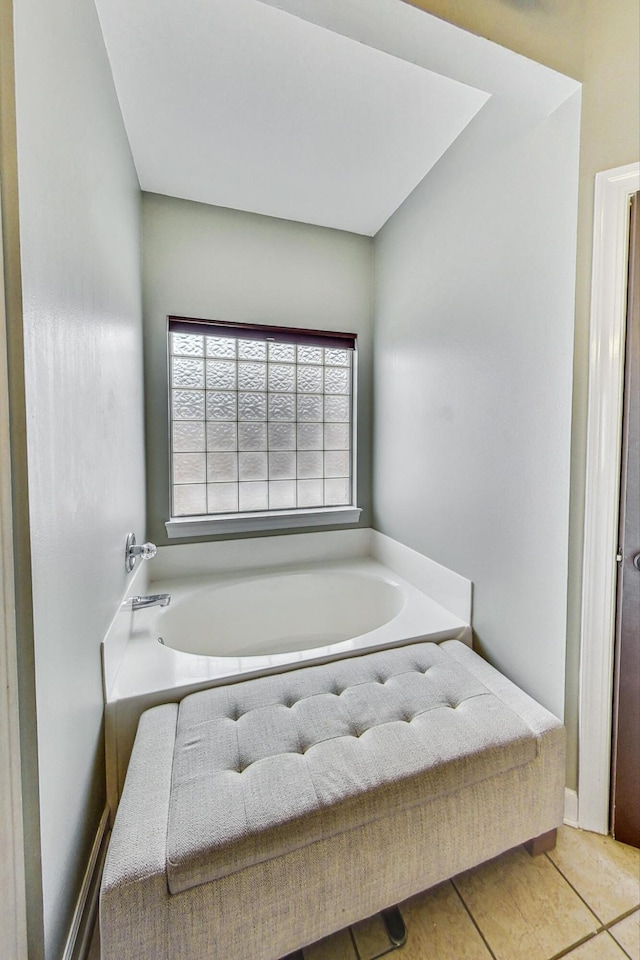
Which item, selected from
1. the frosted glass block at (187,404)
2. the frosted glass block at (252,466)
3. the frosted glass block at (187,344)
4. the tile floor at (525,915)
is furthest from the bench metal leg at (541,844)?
the frosted glass block at (187,344)

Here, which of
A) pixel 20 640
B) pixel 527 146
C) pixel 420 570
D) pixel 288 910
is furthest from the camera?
pixel 420 570

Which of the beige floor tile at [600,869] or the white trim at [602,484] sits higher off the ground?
the white trim at [602,484]

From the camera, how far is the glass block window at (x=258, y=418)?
7.23 ft

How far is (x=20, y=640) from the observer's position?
690mm

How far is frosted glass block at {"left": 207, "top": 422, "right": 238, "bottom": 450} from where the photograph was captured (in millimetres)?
2260

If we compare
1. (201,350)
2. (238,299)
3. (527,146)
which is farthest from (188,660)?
(527,146)

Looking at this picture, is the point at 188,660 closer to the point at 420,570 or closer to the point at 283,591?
the point at 283,591

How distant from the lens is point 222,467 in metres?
2.29

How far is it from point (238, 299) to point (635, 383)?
6.38ft

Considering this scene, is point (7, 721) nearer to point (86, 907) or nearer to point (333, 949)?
point (86, 907)

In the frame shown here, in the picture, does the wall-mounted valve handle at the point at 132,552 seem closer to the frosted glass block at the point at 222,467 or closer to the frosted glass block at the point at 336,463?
the frosted glass block at the point at 222,467

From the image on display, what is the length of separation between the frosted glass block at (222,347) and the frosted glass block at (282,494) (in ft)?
2.68

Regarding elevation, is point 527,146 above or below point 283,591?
above

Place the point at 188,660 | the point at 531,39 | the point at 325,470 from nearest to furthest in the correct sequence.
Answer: the point at 531,39, the point at 188,660, the point at 325,470
